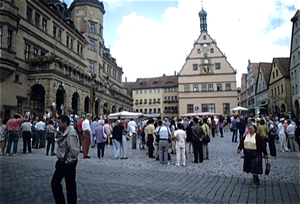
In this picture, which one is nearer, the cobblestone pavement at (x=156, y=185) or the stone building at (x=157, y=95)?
the cobblestone pavement at (x=156, y=185)

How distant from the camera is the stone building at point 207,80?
56.4 meters

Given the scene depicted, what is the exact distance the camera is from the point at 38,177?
775 centimetres

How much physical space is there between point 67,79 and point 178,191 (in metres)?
22.8

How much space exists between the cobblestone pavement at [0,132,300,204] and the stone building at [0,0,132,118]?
14.2 meters

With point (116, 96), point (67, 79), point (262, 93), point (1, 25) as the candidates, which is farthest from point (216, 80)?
point (1, 25)

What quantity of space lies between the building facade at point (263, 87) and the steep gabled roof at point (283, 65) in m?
7.33

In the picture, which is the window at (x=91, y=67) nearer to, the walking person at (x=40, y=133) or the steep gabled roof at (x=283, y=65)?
the walking person at (x=40, y=133)

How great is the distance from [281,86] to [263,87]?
11134mm

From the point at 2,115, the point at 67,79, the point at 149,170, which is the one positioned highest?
the point at 67,79

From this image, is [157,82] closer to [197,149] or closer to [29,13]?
[29,13]

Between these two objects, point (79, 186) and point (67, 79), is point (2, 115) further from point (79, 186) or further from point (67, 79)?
point (79, 186)

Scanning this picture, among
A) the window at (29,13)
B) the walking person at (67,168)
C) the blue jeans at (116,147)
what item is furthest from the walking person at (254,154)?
the window at (29,13)

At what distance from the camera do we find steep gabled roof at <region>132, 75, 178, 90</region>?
77250mm

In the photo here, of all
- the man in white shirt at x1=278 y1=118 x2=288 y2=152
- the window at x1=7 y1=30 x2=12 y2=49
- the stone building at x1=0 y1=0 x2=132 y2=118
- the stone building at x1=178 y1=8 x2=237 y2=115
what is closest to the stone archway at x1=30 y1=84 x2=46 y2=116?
the stone building at x1=0 y1=0 x2=132 y2=118
